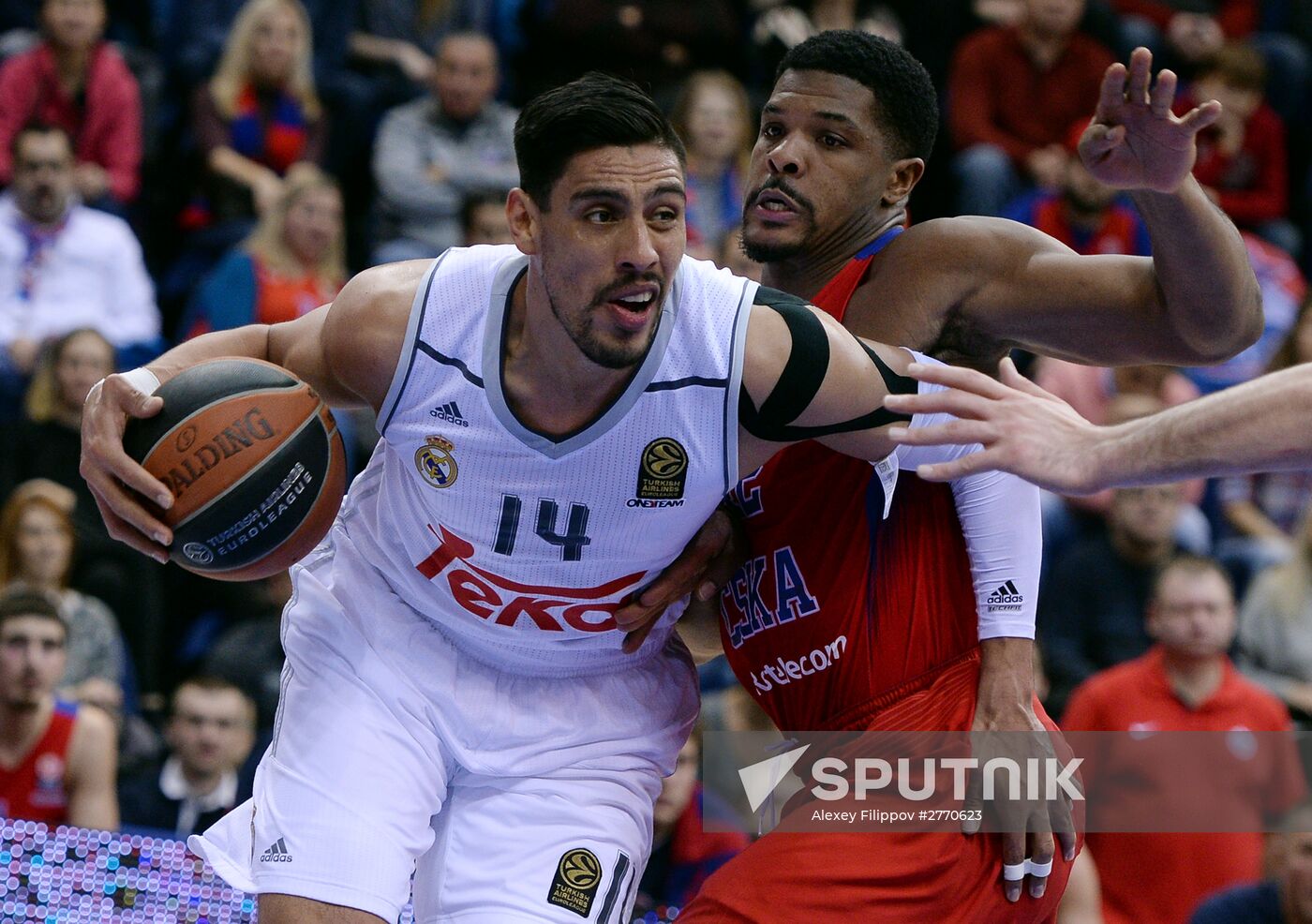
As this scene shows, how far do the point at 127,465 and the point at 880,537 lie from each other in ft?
5.25

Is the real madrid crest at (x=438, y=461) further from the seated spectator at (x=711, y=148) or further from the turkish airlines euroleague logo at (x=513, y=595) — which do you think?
the seated spectator at (x=711, y=148)

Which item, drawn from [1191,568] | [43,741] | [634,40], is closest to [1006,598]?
[1191,568]

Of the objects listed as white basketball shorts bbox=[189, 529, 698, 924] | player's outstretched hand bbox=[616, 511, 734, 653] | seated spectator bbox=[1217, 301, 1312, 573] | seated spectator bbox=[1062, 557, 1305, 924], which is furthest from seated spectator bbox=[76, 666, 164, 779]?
seated spectator bbox=[1217, 301, 1312, 573]

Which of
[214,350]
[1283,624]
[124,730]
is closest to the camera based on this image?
[214,350]

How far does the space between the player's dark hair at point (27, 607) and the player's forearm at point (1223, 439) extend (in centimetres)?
430

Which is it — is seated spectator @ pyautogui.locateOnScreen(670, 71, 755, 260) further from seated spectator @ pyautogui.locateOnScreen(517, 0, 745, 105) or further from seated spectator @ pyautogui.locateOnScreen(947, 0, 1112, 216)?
seated spectator @ pyautogui.locateOnScreen(947, 0, 1112, 216)

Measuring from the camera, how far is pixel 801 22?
978 centimetres

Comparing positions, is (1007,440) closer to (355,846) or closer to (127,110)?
(355,846)

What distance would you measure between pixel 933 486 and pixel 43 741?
369cm

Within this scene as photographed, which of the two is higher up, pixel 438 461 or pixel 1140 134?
pixel 1140 134

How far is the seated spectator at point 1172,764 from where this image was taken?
247 inches

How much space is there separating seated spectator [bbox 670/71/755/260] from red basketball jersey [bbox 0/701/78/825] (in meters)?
4.35

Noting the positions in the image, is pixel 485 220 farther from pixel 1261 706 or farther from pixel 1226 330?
pixel 1226 330

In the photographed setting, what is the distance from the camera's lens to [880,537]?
12.3ft
